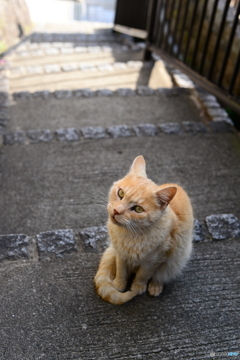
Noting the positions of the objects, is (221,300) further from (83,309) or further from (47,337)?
(47,337)

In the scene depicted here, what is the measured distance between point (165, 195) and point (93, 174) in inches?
66.2

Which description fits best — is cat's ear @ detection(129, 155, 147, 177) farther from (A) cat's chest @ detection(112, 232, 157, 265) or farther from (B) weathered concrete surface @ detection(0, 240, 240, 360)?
(B) weathered concrete surface @ detection(0, 240, 240, 360)

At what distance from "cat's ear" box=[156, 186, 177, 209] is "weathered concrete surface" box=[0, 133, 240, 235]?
43.1 inches

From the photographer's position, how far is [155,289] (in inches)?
81.9

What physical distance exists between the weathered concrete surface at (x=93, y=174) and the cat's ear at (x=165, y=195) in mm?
1095

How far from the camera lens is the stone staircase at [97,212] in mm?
1816

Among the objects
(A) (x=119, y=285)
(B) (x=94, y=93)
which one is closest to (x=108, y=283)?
(A) (x=119, y=285)

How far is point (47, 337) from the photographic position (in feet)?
5.84

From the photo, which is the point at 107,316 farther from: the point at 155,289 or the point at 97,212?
the point at 97,212

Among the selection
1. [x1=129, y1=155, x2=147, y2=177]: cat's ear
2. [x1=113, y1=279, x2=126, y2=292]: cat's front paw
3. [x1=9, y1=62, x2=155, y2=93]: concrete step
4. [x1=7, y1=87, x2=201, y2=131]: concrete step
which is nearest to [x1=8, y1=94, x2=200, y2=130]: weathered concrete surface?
[x1=7, y1=87, x2=201, y2=131]: concrete step

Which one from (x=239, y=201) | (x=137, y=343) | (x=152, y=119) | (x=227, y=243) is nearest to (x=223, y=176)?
(x=239, y=201)

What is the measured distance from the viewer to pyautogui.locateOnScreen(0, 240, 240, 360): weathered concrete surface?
1.74 metres

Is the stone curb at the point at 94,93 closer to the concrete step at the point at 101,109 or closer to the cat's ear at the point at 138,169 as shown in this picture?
the concrete step at the point at 101,109

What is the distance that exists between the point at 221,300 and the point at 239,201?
3.84 feet
